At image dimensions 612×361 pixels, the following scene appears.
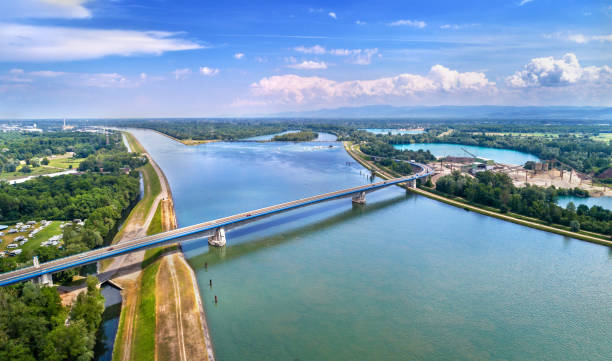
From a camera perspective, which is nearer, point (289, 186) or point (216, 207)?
point (216, 207)

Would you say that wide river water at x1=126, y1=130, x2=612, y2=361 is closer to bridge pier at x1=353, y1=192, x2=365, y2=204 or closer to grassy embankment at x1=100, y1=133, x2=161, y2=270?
bridge pier at x1=353, y1=192, x2=365, y2=204

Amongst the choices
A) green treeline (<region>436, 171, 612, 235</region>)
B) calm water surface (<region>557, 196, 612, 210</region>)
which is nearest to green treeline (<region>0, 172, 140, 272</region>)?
green treeline (<region>436, 171, 612, 235</region>)

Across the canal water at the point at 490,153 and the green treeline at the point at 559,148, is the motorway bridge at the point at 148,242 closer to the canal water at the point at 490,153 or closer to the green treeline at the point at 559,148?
the green treeline at the point at 559,148

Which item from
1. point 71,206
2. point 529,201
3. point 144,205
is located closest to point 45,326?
point 71,206

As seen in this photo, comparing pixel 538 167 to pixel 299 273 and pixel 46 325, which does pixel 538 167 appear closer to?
pixel 299 273

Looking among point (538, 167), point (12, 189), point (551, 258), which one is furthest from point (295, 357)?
point (538, 167)

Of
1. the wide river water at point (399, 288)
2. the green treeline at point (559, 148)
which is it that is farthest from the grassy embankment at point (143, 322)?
the green treeline at point (559, 148)
